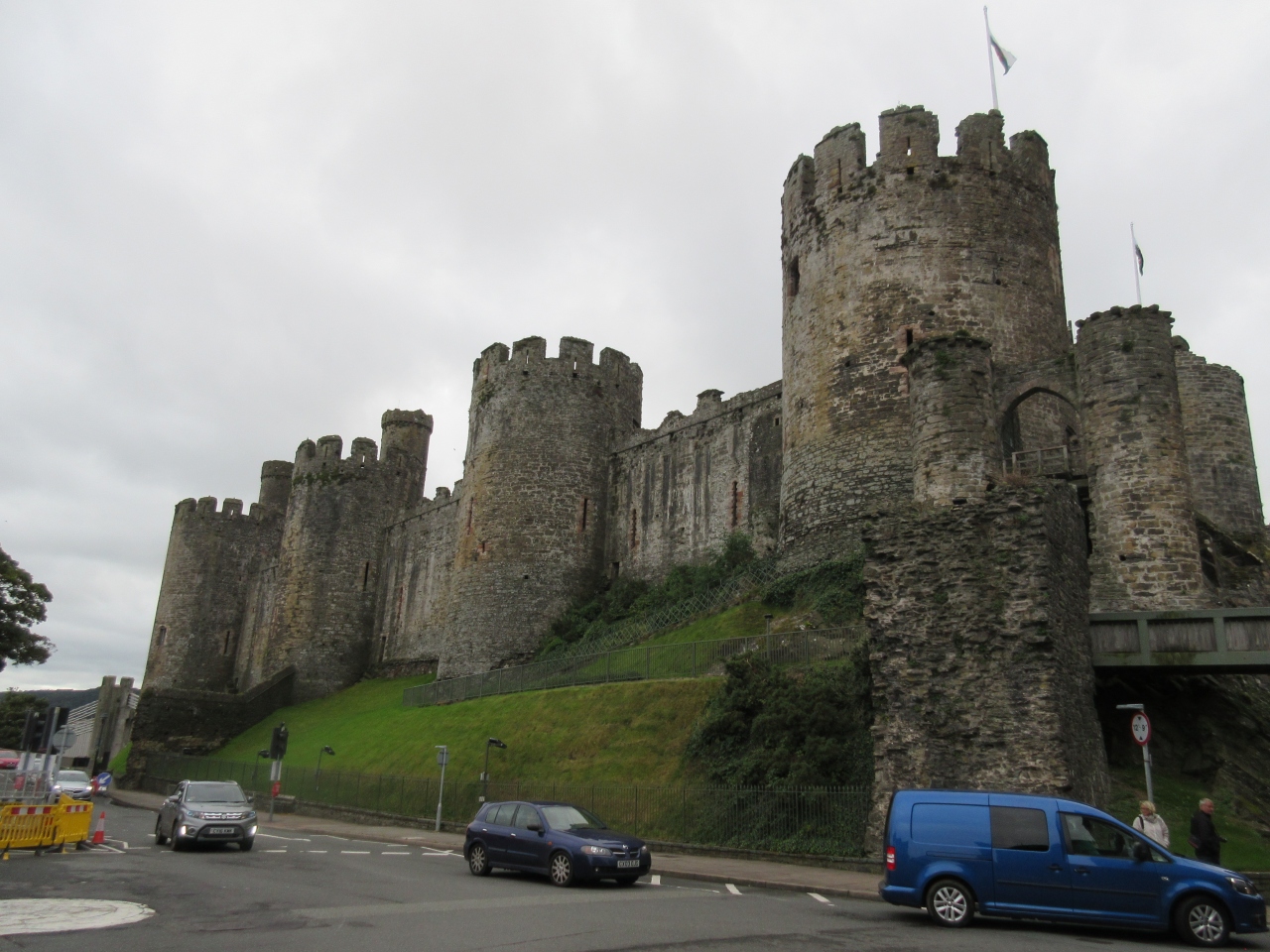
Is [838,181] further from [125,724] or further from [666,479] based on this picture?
[125,724]

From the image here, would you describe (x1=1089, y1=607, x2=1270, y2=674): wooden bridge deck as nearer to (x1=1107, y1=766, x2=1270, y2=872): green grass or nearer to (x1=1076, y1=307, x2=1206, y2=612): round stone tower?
(x1=1107, y1=766, x2=1270, y2=872): green grass

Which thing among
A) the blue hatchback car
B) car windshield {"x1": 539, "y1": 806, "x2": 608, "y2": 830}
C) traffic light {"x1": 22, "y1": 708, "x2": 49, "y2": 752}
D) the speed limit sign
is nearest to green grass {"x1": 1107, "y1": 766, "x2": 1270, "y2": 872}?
the speed limit sign

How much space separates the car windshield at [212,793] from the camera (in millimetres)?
18109

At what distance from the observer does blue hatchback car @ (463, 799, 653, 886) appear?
13.5m

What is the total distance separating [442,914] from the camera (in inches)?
406

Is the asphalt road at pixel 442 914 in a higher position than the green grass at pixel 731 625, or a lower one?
lower

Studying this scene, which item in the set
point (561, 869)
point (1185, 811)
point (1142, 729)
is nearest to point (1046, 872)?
point (1142, 729)

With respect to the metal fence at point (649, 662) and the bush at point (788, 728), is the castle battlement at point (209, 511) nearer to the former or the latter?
the metal fence at point (649, 662)

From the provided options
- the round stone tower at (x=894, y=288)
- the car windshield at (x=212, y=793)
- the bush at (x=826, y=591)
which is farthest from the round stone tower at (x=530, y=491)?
the car windshield at (x=212, y=793)

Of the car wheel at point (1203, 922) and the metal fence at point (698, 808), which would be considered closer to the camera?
the car wheel at point (1203, 922)

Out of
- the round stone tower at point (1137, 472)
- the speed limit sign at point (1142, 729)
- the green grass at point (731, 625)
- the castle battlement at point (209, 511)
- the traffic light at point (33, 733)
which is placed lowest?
the traffic light at point (33, 733)

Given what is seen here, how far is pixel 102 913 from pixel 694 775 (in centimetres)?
1052

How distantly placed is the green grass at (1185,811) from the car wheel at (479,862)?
29.3 ft

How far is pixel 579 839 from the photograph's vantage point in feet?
44.9
